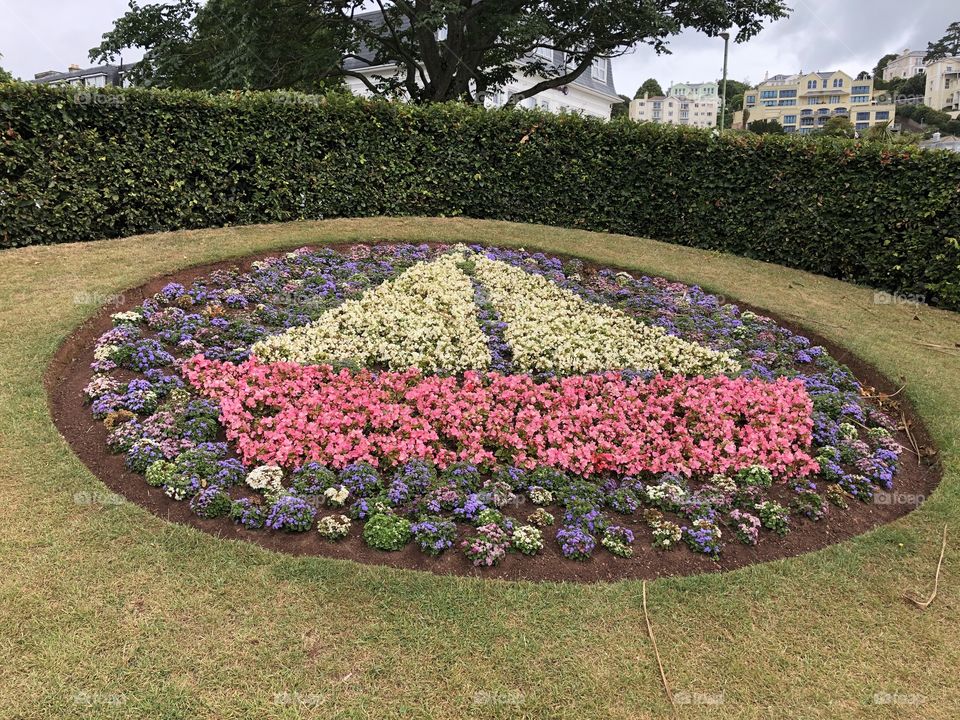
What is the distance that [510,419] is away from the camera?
5.89 meters

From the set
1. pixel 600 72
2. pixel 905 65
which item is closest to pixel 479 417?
pixel 600 72

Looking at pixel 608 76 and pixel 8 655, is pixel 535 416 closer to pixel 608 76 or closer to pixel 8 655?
pixel 8 655

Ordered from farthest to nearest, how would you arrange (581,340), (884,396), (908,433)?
(581,340), (884,396), (908,433)

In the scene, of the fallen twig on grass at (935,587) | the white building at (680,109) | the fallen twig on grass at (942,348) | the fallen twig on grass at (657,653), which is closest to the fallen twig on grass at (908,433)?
the fallen twig on grass at (935,587)

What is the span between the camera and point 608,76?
173ft

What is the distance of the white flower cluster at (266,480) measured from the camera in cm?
487

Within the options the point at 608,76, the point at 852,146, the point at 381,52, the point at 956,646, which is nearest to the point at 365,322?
the point at 956,646

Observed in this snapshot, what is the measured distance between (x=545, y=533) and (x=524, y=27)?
577 inches

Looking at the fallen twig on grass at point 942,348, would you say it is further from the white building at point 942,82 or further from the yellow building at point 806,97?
the white building at point 942,82

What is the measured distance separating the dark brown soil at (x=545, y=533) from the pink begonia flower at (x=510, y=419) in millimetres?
659

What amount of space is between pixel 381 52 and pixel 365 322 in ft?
55.1

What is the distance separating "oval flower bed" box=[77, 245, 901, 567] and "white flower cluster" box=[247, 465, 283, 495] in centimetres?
1

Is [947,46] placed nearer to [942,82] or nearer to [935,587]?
[942,82]

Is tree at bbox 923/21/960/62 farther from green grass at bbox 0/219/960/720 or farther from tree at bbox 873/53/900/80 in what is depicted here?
green grass at bbox 0/219/960/720
